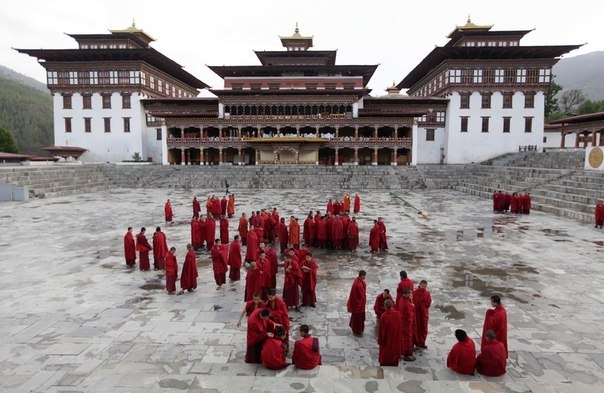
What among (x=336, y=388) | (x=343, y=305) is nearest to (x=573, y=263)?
(x=343, y=305)

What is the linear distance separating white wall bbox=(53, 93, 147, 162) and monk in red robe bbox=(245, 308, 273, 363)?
4651 cm

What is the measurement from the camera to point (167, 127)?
4550 cm

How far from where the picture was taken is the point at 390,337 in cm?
581

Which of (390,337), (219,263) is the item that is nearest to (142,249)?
(219,263)

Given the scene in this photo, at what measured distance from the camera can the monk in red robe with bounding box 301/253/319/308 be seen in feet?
26.4

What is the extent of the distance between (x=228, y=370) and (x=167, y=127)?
143ft

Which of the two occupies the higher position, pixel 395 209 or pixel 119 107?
pixel 119 107

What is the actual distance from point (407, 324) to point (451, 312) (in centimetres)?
218

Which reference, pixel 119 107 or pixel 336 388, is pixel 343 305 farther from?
pixel 119 107

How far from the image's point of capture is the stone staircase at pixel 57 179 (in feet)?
91.0

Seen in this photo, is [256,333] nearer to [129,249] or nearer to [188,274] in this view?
[188,274]

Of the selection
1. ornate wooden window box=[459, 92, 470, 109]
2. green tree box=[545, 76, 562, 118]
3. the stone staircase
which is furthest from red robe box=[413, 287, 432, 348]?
green tree box=[545, 76, 562, 118]

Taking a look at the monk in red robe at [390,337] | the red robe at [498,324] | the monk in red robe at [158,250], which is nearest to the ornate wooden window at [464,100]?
the monk in red robe at [158,250]

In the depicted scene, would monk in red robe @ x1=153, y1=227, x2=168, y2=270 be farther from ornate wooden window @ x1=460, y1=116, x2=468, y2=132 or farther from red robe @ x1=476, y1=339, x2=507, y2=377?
ornate wooden window @ x1=460, y1=116, x2=468, y2=132
